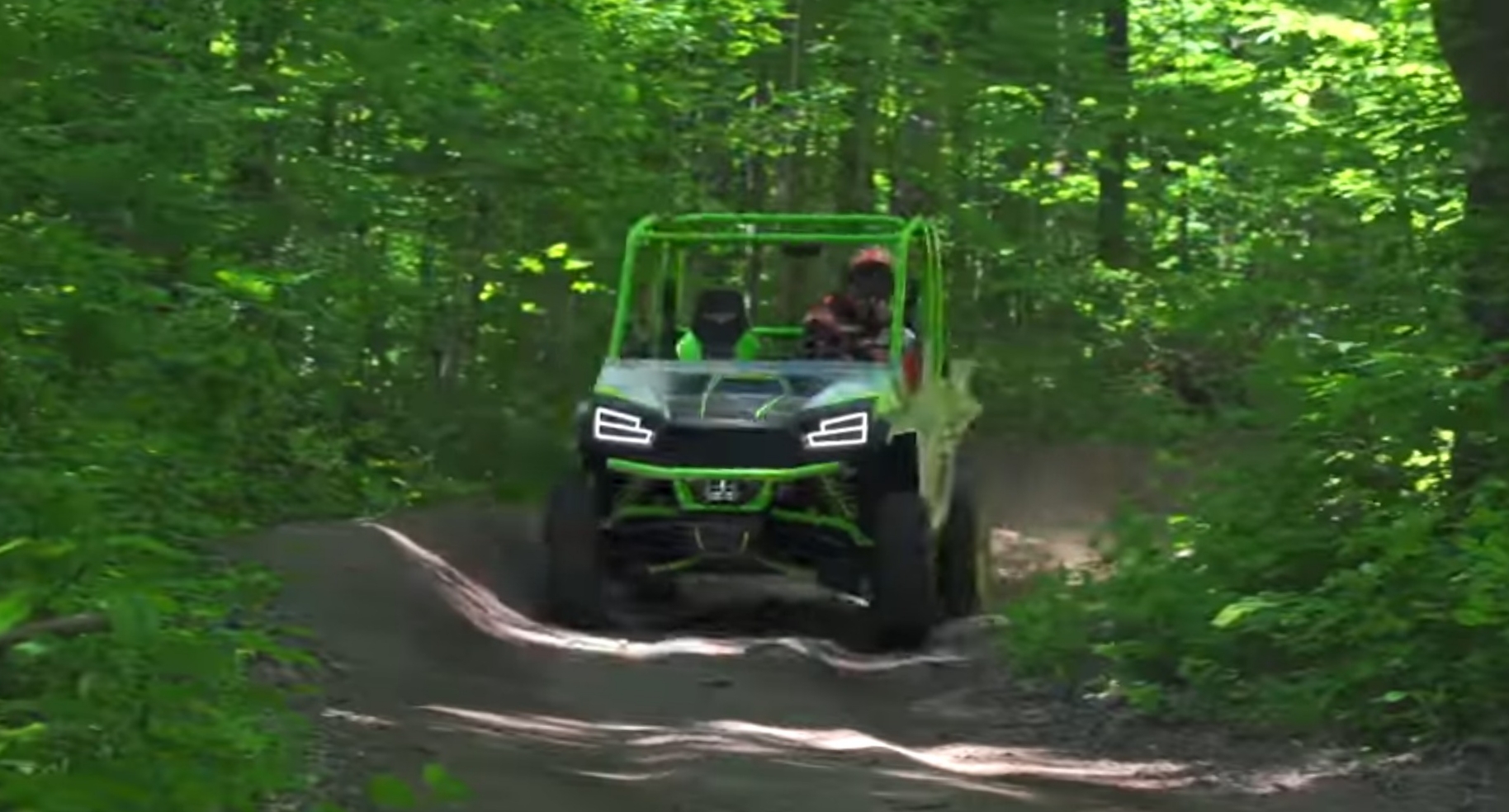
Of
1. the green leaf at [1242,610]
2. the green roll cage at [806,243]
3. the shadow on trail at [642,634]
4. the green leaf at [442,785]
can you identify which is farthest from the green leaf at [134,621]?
the green roll cage at [806,243]

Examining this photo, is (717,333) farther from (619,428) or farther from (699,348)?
(619,428)

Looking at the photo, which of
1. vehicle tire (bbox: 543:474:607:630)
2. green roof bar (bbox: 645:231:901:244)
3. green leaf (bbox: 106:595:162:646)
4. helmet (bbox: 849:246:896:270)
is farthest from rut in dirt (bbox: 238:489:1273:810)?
green leaf (bbox: 106:595:162:646)

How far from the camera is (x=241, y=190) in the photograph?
44.0 feet

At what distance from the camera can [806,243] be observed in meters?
13.0

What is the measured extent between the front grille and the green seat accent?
1057 mm

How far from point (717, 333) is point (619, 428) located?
1.27m


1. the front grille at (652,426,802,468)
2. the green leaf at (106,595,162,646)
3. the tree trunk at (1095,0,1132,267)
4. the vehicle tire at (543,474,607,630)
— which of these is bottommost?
the vehicle tire at (543,474,607,630)

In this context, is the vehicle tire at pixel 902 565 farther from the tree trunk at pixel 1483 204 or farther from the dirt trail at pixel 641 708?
the tree trunk at pixel 1483 204

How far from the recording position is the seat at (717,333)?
1305 cm

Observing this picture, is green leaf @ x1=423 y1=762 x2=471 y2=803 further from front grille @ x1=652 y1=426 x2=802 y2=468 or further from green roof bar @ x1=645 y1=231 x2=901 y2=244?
green roof bar @ x1=645 y1=231 x2=901 y2=244

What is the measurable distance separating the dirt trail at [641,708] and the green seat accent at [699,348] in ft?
4.95

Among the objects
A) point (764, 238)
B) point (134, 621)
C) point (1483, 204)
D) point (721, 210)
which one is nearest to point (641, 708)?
point (764, 238)

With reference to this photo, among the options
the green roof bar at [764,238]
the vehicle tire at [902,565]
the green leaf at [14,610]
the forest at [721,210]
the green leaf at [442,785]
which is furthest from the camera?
the green roof bar at [764,238]

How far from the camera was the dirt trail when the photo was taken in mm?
7688
